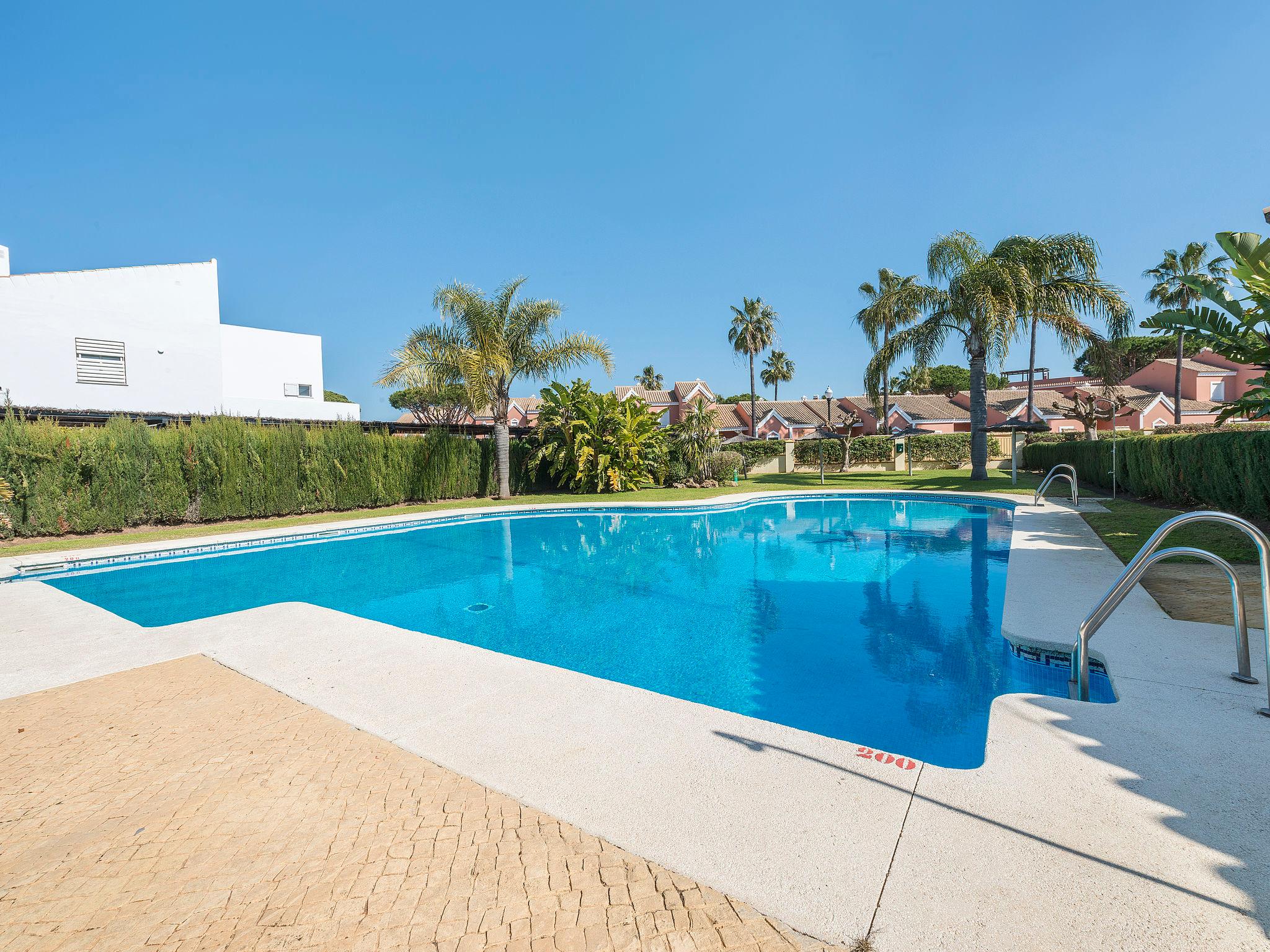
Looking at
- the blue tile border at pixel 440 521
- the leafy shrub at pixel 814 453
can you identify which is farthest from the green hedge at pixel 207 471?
the leafy shrub at pixel 814 453

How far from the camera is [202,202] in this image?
19688 mm

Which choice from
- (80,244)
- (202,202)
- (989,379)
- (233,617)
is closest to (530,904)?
(233,617)

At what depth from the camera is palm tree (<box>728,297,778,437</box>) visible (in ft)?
165

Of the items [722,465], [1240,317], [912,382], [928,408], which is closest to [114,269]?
[722,465]

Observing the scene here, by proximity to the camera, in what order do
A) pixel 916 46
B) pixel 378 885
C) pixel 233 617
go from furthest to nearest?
pixel 916 46
pixel 233 617
pixel 378 885

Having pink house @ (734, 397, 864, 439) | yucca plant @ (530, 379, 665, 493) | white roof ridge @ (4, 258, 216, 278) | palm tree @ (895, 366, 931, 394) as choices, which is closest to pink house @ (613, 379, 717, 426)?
pink house @ (734, 397, 864, 439)

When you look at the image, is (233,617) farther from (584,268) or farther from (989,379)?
(989,379)

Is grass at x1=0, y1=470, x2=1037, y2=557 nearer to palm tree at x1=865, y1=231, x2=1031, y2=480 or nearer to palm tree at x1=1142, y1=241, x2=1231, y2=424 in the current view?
palm tree at x1=865, y1=231, x2=1031, y2=480

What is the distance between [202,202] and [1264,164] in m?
29.9

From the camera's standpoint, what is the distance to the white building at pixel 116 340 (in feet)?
56.9

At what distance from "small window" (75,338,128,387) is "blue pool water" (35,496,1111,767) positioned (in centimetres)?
1082

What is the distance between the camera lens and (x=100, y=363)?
18.7m

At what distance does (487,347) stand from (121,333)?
1133 cm

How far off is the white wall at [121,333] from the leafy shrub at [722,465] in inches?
720
